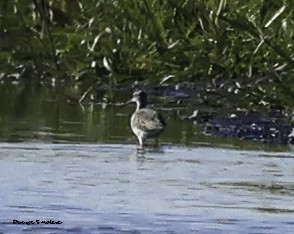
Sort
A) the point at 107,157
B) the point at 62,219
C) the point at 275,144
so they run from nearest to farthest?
the point at 62,219 → the point at 107,157 → the point at 275,144

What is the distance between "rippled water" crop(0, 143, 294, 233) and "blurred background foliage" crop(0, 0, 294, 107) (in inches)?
61.7

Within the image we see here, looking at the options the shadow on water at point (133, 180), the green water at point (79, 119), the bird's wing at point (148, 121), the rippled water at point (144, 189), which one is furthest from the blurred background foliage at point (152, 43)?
the rippled water at point (144, 189)

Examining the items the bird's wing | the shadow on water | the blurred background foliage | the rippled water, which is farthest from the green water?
the rippled water

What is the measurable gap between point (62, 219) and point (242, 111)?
6.03m

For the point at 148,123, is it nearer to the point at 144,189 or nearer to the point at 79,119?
the point at 79,119

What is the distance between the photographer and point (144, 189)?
11.2 m

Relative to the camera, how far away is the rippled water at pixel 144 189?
9.80 m

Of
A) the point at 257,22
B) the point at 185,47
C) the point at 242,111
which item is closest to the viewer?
the point at 242,111

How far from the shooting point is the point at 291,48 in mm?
16453

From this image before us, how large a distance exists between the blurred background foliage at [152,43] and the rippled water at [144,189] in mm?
1566

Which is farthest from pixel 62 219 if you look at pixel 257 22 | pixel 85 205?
pixel 257 22

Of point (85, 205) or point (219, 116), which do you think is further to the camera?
point (219, 116)

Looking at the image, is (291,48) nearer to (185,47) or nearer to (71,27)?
(185,47)

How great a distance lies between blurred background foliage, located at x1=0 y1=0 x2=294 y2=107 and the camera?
16.5 metres
